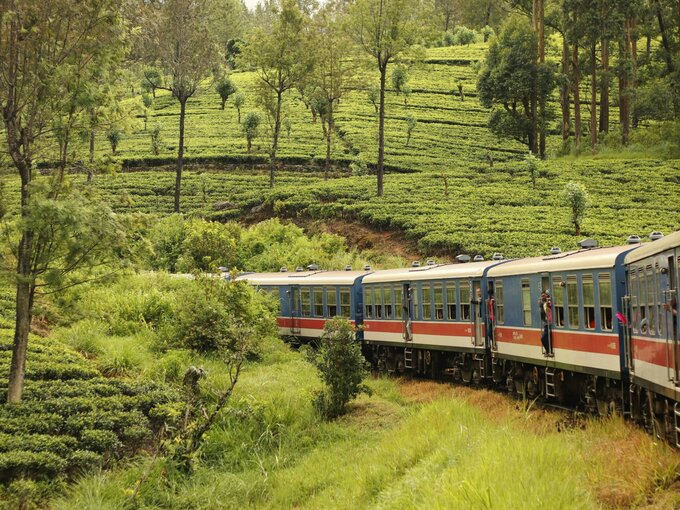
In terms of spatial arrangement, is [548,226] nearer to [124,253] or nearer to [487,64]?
[124,253]

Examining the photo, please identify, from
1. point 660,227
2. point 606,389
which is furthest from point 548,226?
point 606,389

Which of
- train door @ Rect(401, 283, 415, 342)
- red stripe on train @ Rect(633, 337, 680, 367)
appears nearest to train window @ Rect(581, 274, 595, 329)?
red stripe on train @ Rect(633, 337, 680, 367)

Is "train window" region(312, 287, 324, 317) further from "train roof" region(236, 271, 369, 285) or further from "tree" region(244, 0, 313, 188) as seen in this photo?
"tree" region(244, 0, 313, 188)

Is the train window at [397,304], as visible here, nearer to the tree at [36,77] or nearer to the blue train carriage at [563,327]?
the blue train carriage at [563,327]

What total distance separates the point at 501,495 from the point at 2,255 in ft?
32.2

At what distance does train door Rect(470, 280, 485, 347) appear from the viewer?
20156 mm

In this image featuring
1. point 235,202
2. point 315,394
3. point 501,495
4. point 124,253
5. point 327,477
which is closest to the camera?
point 501,495

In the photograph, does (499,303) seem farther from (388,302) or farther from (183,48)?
(183,48)

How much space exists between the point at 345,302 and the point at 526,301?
935 cm

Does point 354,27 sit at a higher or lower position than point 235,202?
higher

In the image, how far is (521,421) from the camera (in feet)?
46.9

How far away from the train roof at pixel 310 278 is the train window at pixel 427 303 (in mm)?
3771

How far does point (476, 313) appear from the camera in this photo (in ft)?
66.8

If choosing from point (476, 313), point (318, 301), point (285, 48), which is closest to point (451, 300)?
point (476, 313)
